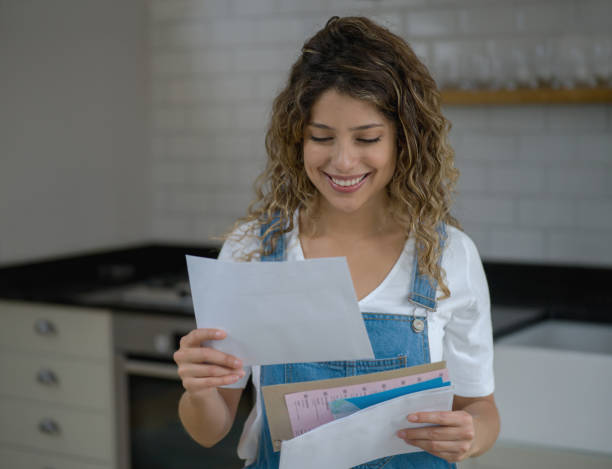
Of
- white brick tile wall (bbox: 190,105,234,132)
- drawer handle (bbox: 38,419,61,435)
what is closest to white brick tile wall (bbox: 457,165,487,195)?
white brick tile wall (bbox: 190,105,234,132)

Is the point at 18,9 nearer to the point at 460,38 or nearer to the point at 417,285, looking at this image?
the point at 460,38

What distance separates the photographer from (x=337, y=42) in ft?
4.02

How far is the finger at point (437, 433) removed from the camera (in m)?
1.11

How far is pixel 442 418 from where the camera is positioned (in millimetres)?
1094

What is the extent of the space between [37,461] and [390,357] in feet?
6.57

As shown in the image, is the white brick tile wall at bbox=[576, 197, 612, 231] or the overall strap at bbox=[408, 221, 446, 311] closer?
the overall strap at bbox=[408, 221, 446, 311]

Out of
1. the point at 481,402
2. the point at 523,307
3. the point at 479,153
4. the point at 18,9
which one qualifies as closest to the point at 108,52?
the point at 18,9

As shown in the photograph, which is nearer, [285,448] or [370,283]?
[285,448]

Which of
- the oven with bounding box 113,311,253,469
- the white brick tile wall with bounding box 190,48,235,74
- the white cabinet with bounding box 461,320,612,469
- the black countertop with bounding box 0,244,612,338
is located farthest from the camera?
the white brick tile wall with bounding box 190,48,235,74

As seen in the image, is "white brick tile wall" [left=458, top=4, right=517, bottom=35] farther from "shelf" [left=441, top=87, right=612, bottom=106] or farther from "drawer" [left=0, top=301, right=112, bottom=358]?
"drawer" [left=0, top=301, right=112, bottom=358]

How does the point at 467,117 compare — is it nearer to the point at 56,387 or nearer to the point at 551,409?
the point at 551,409

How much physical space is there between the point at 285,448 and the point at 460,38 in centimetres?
219

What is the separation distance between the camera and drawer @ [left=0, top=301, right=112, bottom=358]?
2.60 metres

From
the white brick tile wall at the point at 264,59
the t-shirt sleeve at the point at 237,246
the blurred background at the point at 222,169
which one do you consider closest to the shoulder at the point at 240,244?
the t-shirt sleeve at the point at 237,246
